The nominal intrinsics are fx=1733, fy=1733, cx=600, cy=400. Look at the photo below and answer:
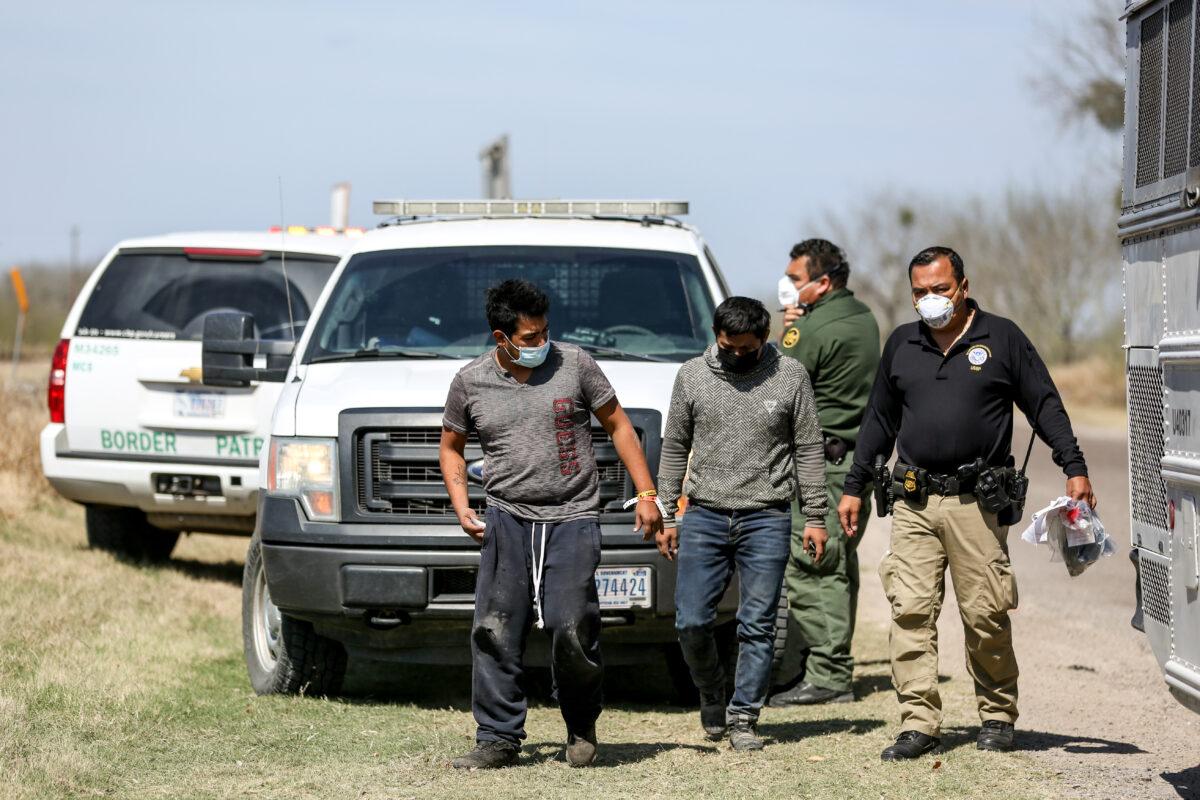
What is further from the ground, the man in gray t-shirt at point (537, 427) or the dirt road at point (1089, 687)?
the man in gray t-shirt at point (537, 427)

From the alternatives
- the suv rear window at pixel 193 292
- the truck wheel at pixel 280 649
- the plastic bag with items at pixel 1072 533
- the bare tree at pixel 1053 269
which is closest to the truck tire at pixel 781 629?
the plastic bag with items at pixel 1072 533

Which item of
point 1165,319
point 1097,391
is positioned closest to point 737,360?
point 1165,319

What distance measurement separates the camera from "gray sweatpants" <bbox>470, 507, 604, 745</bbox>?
20.8 feet

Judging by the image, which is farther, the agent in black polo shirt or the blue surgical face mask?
the agent in black polo shirt

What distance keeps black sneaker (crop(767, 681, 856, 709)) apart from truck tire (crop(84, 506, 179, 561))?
5.33 metres

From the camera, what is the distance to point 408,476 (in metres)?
Answer: 7.30

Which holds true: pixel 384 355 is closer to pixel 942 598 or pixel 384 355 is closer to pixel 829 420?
pixel 829 420

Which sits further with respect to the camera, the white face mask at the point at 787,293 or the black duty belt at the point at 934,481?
the white face mask at the point at 787,293

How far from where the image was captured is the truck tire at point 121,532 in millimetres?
11773

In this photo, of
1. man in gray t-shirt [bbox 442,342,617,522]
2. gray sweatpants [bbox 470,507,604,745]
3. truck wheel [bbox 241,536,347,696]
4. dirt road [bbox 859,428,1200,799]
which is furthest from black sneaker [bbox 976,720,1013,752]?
truck wheel [bbox 241,536,347,696]

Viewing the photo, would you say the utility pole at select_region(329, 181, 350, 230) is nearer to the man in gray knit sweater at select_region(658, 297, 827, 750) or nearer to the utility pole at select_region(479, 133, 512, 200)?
the utility pole at select_region(479, 133, 512, 200)

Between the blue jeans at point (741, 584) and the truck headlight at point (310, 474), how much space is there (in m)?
1.54

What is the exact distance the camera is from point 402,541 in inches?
282

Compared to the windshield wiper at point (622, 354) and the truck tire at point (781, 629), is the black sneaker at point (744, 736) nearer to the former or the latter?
the truck tire at point (781, 629)
